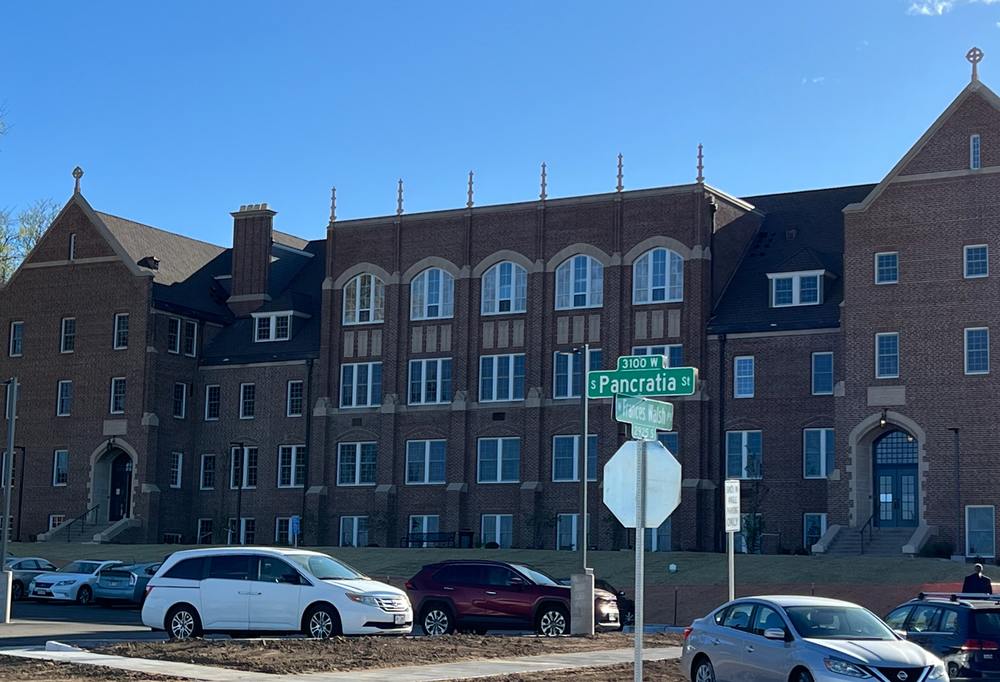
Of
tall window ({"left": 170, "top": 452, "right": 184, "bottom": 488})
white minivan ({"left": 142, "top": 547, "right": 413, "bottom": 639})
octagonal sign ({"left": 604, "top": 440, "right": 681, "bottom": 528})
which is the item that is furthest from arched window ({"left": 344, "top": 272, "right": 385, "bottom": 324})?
octagonal sign ({"left": 604, "top": 440, "right": 681, "bottom": 528})

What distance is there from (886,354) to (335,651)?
31750 mm

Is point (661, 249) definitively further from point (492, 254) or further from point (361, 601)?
point (361, 601)

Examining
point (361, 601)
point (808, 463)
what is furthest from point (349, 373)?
point (361, 601)

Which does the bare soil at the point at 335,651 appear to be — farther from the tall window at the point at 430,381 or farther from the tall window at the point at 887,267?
→ the tall window at the point at 430,381

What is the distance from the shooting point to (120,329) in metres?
67.6

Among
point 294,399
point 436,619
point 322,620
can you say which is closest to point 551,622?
point 436,619

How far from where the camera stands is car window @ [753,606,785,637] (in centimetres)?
1955

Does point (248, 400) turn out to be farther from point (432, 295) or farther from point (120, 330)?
point (432, 295)

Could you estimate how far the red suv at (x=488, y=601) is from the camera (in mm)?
30859

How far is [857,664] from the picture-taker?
60.0ft

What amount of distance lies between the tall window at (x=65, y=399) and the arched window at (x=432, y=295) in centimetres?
1686

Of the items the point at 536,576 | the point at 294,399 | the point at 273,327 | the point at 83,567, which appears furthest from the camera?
the point at 273,327

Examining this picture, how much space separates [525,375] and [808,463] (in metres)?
11.9

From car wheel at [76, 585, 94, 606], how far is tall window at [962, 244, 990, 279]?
29.3 m
